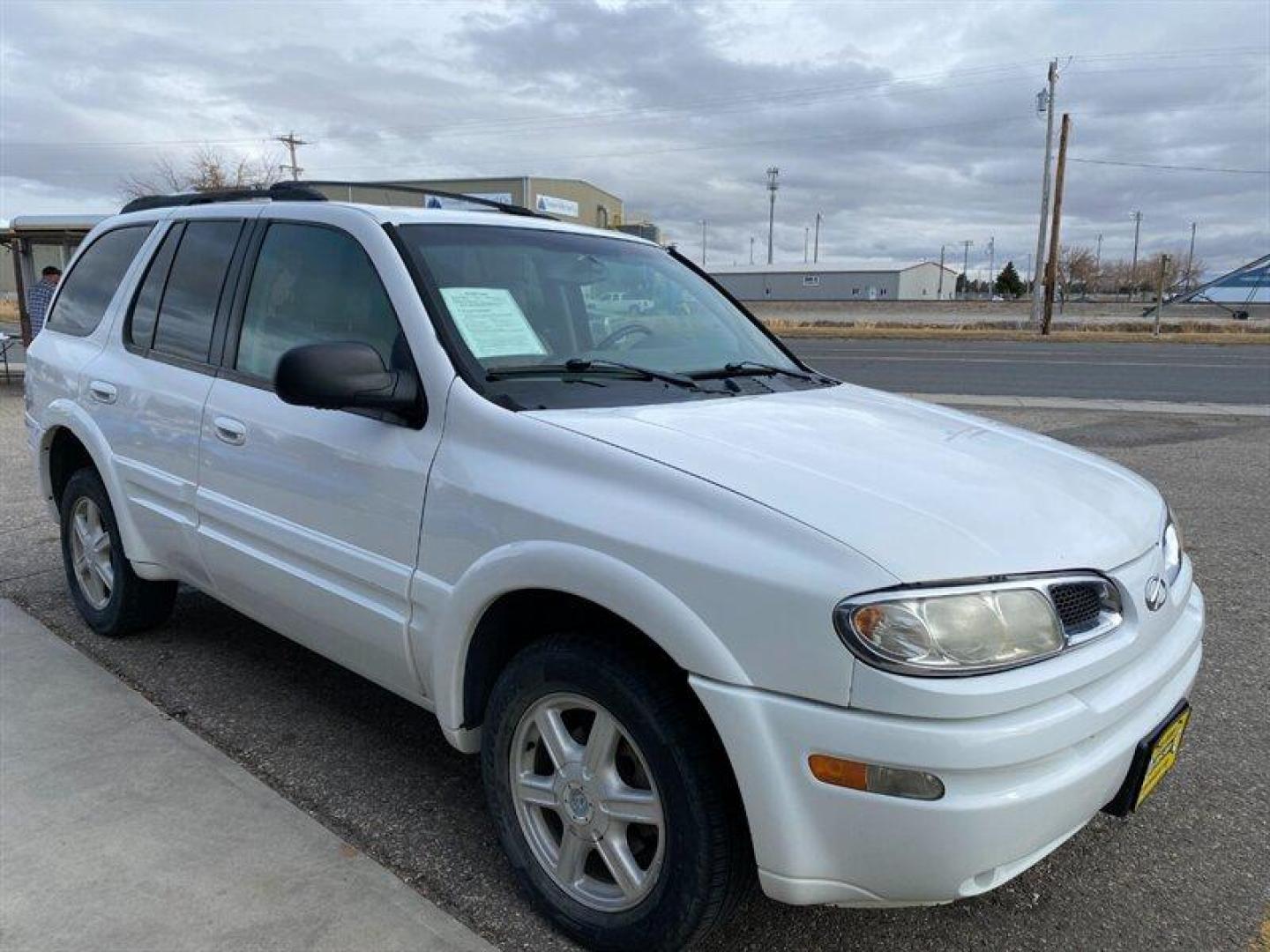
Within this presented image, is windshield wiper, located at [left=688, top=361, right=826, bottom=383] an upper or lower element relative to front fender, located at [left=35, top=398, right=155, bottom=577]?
upper

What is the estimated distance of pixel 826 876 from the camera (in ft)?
6.28

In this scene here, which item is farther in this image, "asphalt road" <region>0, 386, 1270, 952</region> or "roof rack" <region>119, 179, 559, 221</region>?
"roof rack" <region>119, 179, 559, 221</region>

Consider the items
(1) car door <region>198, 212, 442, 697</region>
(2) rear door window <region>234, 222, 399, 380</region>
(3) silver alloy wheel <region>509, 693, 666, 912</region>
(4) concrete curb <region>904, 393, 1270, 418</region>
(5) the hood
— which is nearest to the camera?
(5) the hood

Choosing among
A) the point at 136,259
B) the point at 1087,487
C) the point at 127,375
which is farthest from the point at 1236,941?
the point at 136,259

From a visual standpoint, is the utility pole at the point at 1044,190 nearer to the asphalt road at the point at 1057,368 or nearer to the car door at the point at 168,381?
the asphalt road at the point at 1057,368

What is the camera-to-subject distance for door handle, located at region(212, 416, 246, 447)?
123 inches

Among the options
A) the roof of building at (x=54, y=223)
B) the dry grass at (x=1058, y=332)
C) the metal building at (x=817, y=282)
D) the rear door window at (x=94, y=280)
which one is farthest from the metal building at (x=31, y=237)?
the metal building at (x=817, y=282)

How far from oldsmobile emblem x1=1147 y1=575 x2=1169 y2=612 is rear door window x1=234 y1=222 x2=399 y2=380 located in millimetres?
1953

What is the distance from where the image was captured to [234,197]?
386 cm

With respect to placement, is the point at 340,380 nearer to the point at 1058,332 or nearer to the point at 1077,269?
the point at 1058,332

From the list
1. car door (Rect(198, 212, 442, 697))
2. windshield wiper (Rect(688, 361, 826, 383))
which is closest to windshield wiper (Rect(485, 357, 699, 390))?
windshield wiper (Rect(688, 361, 826, 383))

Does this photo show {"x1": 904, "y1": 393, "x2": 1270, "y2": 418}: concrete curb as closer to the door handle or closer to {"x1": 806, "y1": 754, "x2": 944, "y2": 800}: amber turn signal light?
the door handle

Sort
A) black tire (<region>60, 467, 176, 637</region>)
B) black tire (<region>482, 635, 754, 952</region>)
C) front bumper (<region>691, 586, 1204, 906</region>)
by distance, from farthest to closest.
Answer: black tire (<region>60, 467, 176, 637</region>)
black tire (<region>482, 635, 754, 952</region>)
front bumper (<region>691, 586, 1204, 906</region>)

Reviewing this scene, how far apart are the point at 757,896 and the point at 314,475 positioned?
1696 millimetres
